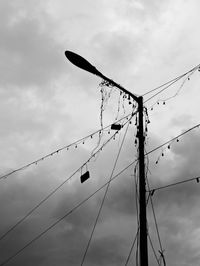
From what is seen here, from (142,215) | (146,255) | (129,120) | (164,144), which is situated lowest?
(146,255)

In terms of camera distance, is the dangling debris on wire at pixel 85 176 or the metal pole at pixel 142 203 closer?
the metal pole at pixel 142 203

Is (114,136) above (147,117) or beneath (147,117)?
above

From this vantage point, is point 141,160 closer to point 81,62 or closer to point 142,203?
point 142,203

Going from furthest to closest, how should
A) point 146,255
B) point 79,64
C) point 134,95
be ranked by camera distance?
point 134,95, point 79,64, point 146,255

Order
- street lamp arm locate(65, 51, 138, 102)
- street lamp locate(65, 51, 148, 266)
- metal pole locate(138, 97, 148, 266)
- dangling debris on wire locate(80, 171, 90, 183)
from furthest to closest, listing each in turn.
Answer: dangling debris on wire locate(80, 171, 90, 183) → street lamp arm locate(65, 51, 138, 102) → street lamp locate(65, 51, 148, 266) → metal pole locate(138, 97, 148, 266)

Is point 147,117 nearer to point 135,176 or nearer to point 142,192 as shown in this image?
Result: point 135,176

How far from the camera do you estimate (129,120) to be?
12086mm

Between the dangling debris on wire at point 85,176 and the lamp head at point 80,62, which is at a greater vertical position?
the lamp head at point 80,62

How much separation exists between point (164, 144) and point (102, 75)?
11.4 feet

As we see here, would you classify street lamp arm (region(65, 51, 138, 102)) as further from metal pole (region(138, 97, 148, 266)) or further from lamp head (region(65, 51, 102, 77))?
metal pole (region(138, 97, 148, 266))

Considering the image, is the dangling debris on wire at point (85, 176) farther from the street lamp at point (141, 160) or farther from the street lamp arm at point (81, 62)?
the street lamp arm at point (81, 62)

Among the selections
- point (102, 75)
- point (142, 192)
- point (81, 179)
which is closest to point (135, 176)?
point (81, 179)

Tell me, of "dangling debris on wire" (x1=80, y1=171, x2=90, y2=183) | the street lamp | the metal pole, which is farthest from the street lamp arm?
"dangling debris on wire" (x1=80, y1=171, x2=90, y2=183)

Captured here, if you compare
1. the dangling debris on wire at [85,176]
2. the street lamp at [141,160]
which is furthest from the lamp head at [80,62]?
the dangling debris on wire at [85,176]
